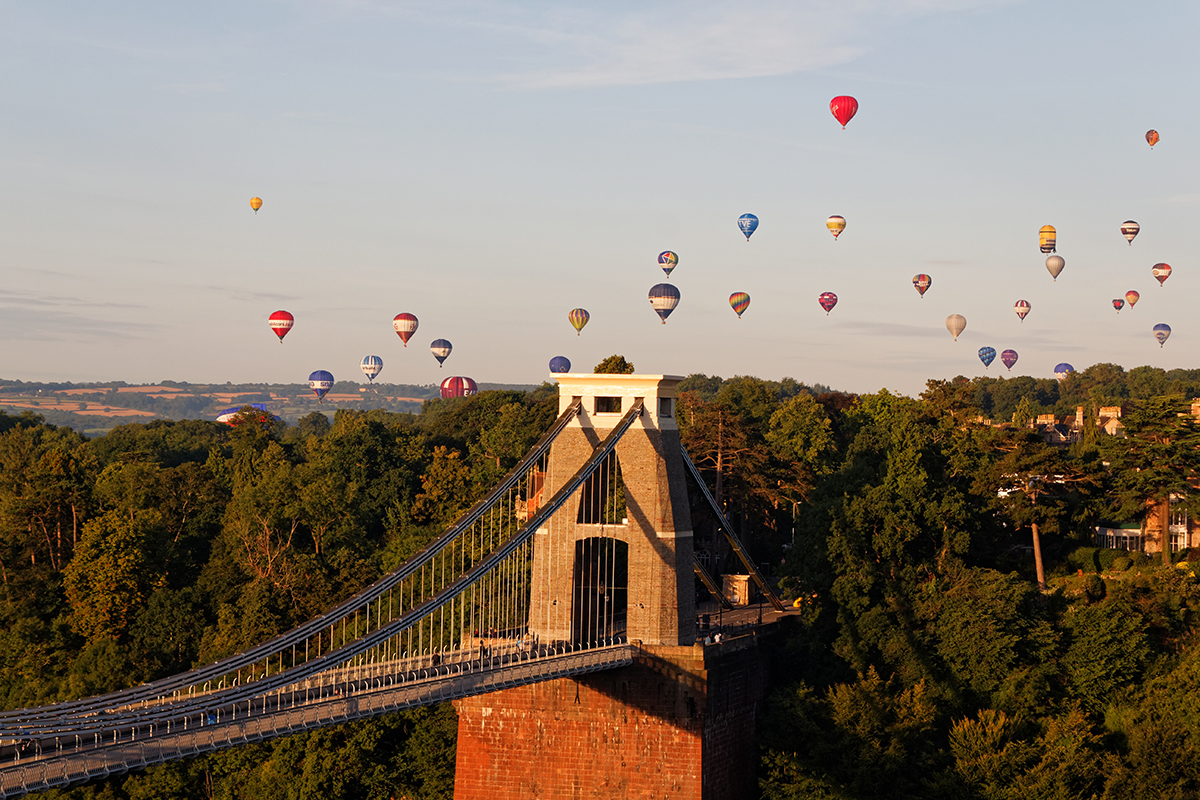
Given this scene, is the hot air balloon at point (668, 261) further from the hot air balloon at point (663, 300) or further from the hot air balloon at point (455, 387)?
the hot air balloon at point (455, 387)

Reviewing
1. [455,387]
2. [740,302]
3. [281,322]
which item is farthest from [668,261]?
[455,387]

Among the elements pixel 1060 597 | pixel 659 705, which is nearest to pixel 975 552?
pixel 1060 597

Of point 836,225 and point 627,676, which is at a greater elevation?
point 836,225

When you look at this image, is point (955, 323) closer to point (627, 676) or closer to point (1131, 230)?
point (1131, 230)

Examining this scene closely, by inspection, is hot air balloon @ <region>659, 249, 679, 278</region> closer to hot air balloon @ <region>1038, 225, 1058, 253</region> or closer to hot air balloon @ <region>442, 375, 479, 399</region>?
hot air balloon @ <region>1038, 225, 1058, 253</region>

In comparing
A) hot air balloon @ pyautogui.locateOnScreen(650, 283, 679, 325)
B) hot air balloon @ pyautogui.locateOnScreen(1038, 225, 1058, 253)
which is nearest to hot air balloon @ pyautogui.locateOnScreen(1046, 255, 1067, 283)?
hot air balloon @ pyautogui.locateOnScreen(1038, 225, 1058, 253)

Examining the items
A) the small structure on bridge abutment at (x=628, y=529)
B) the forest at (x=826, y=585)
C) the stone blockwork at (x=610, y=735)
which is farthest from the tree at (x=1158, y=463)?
the small structure on bridge abutment at (x=628, y=529)

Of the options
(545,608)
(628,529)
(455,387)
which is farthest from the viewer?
(455,387)
